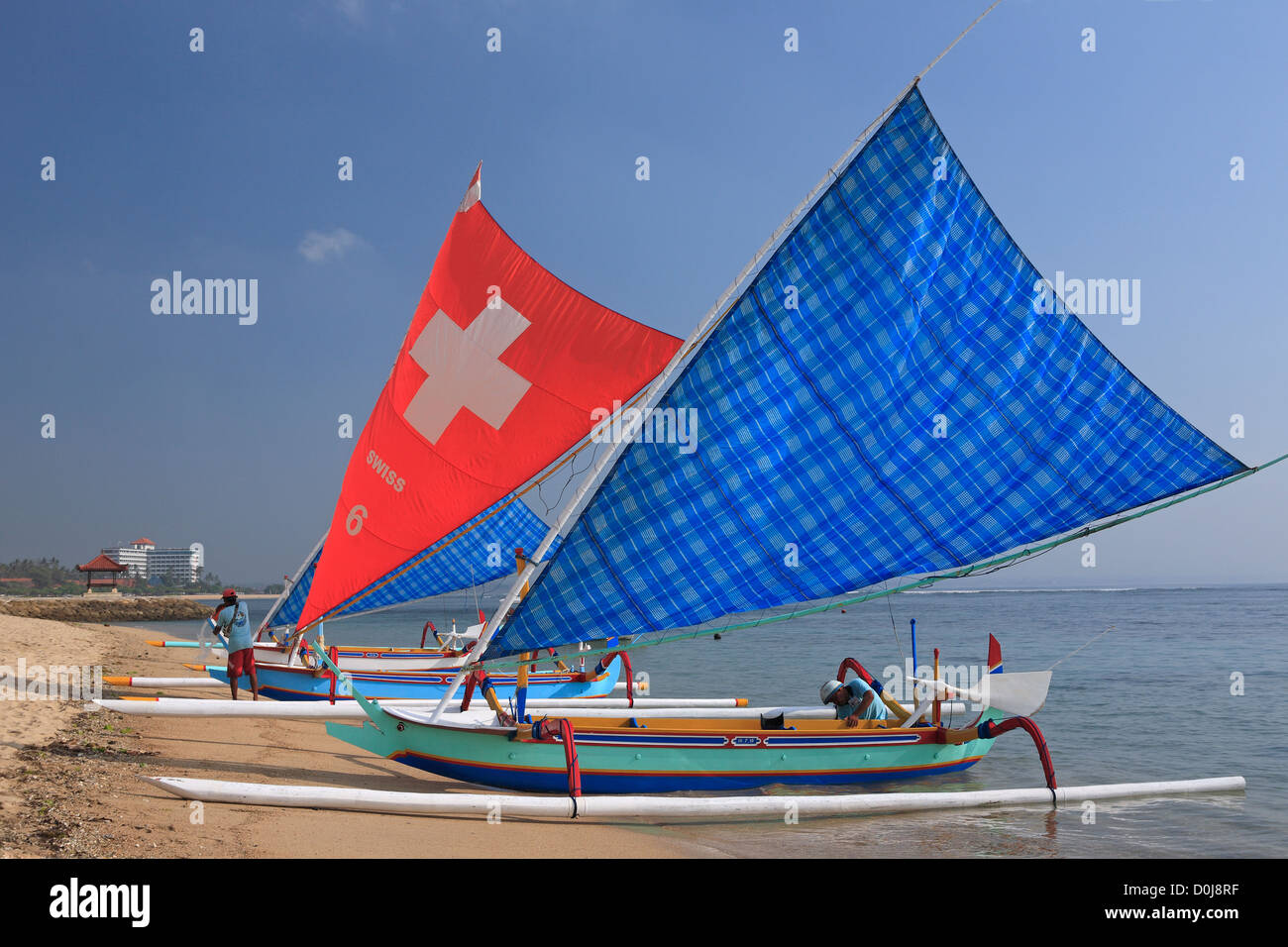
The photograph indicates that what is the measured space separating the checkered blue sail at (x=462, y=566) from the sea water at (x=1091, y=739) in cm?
82

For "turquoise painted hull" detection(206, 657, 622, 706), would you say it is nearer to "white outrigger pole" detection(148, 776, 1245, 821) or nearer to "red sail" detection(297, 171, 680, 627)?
"red sail" detection(297, 171, 680, 627)

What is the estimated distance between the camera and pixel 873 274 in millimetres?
11102

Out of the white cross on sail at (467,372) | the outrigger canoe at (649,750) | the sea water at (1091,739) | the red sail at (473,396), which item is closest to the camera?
the sea water at (1091,739)

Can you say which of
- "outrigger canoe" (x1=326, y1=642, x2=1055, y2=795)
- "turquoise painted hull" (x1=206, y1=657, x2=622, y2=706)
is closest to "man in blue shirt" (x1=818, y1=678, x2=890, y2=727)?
"outrigger canoe" (x1=326, y1=642, x2=1055, y2=795)

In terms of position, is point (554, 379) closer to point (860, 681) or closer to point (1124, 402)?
point (860, 681)

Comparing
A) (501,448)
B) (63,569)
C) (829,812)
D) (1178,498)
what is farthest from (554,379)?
(63,569)

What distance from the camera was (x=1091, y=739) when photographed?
17.1 m

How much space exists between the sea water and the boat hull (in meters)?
2.12

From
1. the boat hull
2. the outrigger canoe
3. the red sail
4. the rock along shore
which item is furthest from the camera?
the rock along shore

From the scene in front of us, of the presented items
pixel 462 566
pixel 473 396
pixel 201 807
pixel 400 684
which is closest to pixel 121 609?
pixel 400 684

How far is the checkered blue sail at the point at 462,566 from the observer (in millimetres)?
18344

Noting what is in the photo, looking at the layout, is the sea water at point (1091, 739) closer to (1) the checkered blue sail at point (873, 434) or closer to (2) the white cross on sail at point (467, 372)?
(1) the checkered blue sail at point (873, 434)

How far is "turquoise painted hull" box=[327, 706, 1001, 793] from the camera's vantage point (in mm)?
10352

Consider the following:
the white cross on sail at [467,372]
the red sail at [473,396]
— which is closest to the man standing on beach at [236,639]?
the red sail at [473,396]
